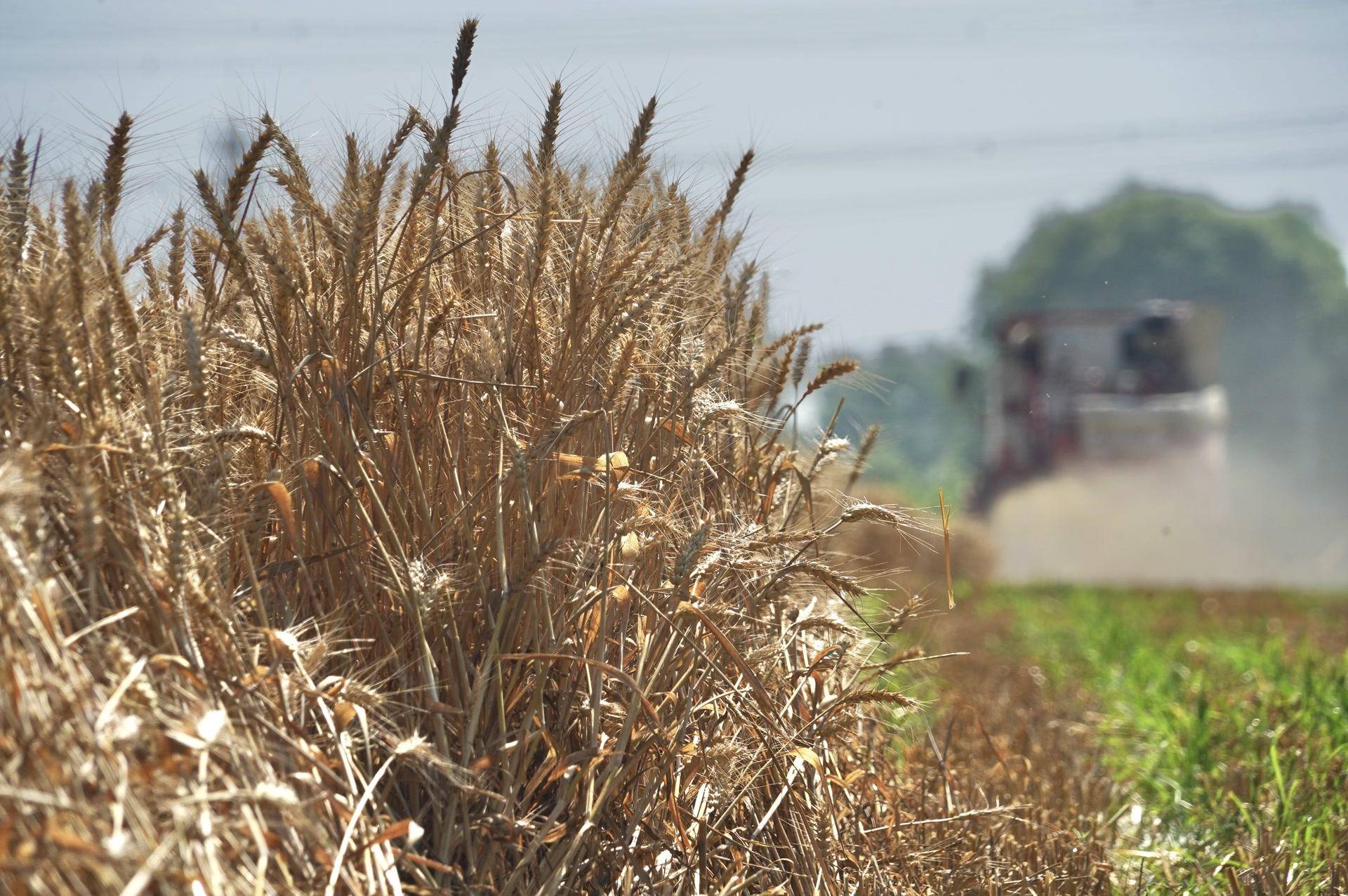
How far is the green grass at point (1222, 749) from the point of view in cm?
278

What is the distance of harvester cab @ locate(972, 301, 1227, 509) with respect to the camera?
67.5 ft


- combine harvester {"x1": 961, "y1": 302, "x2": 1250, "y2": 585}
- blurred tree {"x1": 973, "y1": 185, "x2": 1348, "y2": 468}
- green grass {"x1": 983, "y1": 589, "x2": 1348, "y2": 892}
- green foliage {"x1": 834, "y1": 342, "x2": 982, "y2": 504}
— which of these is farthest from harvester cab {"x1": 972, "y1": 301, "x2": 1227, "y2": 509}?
blurred tree {"x1": 973, "y1": 185, "x2": 1348, "y2": 468}

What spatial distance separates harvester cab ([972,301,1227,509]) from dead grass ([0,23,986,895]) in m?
18.8

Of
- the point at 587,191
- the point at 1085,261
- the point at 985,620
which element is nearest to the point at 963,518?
the point at 985,620

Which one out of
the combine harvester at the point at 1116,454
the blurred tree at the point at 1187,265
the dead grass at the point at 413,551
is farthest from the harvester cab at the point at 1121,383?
the blurred tree at the point at 1187,265

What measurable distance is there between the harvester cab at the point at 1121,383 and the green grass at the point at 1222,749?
13.8 meters

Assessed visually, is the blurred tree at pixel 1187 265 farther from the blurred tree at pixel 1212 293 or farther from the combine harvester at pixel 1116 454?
the combine harvester at pixel 1116 454

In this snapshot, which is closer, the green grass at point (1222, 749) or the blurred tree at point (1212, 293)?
the green grass at point (1222, 749)

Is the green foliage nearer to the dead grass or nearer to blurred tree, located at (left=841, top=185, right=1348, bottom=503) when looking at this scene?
blurred tree, located at (left=841, top=185, right=1348, bottom=503)

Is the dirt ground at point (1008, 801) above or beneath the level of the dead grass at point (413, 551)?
beneath

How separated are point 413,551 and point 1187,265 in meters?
70.9

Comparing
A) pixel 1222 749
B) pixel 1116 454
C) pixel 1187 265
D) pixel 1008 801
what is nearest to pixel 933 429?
pixel 1187 265

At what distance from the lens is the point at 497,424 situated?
6.36 ft

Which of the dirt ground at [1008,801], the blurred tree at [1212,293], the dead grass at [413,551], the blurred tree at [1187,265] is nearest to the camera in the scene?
the dead grass at [413,551]
